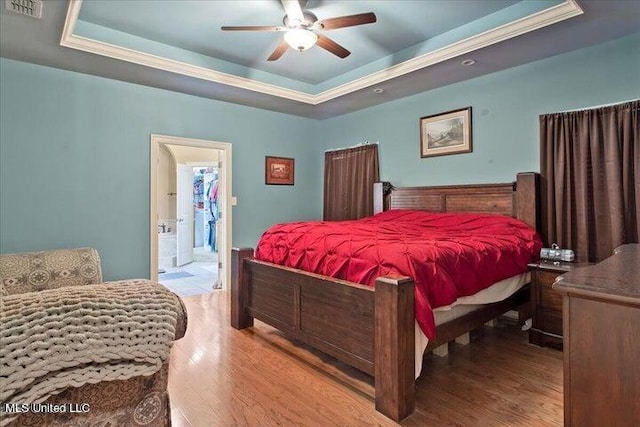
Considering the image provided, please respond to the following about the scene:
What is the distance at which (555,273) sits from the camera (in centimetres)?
260

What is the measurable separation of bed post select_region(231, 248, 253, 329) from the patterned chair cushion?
107 centimetres

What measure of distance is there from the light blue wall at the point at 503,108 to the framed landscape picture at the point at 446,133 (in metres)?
0.07

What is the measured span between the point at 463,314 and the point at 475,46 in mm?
2326

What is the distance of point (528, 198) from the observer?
3221 mm

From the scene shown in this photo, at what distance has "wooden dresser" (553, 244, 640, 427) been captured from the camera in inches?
37.5

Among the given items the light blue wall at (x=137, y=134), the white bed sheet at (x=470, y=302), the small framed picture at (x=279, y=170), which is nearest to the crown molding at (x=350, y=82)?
the light blue wall at (x=137, y=134)

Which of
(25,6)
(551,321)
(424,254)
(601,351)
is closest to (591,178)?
(551,321)

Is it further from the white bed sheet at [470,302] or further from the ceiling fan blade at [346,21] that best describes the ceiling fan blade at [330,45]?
the white bed sheet at [470,302]

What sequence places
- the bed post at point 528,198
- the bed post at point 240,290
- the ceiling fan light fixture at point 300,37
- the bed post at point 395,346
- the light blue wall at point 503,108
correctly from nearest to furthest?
1. the bed post at point 395,346
2. the ceiling fan light fixture at point 300,37
3. the light blue wall at point 503,108
4. the bed post at point 240,290
5. the bed post at point 528,198

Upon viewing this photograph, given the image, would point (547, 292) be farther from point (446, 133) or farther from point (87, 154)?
point (87, 154)

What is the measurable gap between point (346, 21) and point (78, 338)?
8.57ft

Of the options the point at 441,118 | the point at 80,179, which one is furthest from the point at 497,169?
the point at 80,179

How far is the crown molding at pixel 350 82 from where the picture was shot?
2.60 metres

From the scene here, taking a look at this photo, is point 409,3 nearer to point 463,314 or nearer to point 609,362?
point 463,314
